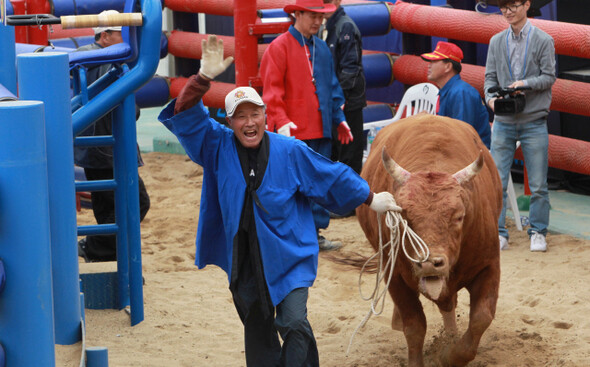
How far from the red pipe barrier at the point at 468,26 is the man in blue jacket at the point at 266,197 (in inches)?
165

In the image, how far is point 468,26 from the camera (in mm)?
8594

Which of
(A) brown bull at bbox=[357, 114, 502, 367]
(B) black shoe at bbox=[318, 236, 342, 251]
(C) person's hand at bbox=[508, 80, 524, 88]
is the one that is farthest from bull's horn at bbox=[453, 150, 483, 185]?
(B) black shoe at bbox=[318, 236, 342, 251]

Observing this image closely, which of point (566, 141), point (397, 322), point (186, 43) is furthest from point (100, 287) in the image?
point (186, 43)

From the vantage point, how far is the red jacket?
7.02m

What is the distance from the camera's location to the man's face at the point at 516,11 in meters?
6.89

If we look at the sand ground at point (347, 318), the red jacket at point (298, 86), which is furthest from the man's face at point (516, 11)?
the sand ground at point (347, 318)

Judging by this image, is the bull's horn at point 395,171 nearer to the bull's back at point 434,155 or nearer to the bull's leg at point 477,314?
the bull's back at point 434,155

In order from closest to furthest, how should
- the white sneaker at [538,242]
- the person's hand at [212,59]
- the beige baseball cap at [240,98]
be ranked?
1. the person's hand at [212,59]
2. the beige baseball cap at [240,98]
3. the white sneaker at [538,242]

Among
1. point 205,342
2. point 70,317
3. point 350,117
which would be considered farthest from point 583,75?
point 70,317

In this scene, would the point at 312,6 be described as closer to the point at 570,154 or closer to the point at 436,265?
the point at 570,154

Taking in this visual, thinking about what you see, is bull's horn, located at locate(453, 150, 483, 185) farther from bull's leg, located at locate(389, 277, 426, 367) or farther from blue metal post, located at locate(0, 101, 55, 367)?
blue metal post, located at locate(0, 101, 55, 367)

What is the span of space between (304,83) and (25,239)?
5566 mm

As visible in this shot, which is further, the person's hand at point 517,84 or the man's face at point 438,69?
the person's hand at point 517,84

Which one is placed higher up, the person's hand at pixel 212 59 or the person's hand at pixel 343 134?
the person's hand at pixel 212 59
